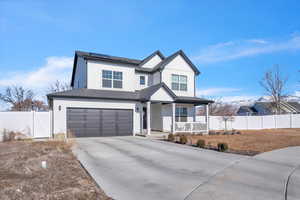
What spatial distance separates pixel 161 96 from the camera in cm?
1705

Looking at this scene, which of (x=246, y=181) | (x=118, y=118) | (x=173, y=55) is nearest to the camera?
(x=246, y=181)

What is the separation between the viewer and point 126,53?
22.6 metres

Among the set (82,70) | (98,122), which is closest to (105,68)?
(82,70)

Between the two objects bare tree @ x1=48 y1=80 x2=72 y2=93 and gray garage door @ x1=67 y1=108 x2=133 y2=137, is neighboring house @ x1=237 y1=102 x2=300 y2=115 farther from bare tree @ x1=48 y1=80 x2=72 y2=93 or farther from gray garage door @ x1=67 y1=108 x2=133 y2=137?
bare tree @ x1=48 y1=80 x2=72 y2=93

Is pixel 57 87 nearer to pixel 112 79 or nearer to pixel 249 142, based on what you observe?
pixel 112 79

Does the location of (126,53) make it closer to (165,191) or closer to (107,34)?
(107,34)

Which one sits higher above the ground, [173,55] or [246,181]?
[173,55]

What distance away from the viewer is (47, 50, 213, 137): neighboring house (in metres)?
14.9

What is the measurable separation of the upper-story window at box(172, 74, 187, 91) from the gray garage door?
627cm

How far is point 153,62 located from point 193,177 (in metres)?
17.5

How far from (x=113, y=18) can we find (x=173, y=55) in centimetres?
832

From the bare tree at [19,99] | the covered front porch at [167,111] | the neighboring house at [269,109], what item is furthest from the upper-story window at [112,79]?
the neighboring house at [269,109]

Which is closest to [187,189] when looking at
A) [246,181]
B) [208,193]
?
[208,193]

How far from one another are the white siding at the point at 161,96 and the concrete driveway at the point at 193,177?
341 inches
